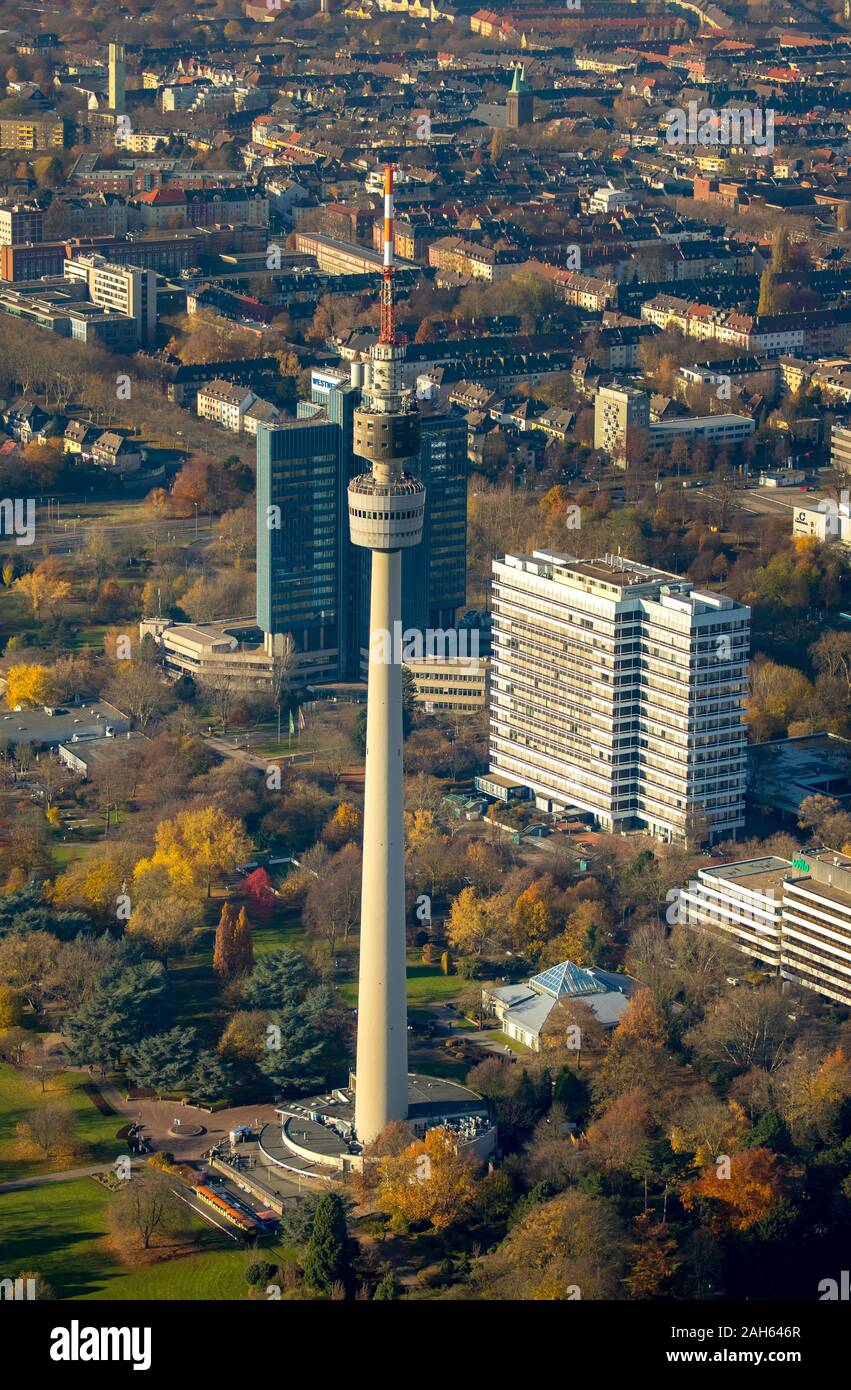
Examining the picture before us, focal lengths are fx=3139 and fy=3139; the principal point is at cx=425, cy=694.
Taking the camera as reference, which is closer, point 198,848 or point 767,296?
point 198,848

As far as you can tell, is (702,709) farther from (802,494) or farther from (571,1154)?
(802,494)

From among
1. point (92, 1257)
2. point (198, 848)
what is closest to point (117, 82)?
point (198, 848)

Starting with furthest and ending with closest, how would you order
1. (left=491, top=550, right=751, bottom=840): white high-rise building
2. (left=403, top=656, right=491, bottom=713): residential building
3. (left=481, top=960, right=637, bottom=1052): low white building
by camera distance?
(left=403, top=656, right=491, bottom=713): residential building
(left=491, top=550, right=751, bottom=840): white high-rise building
(left=481, top=960, right=637, bottom=1052): low white building

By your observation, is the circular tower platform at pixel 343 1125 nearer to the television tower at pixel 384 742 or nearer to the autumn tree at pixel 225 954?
the television tower at pixel 384 742

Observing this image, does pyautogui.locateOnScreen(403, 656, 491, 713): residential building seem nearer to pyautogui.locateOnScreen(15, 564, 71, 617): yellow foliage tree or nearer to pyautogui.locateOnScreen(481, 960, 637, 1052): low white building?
pyautogui.locateOnScreen(15, 564, 71, 617): yellow foliage tree

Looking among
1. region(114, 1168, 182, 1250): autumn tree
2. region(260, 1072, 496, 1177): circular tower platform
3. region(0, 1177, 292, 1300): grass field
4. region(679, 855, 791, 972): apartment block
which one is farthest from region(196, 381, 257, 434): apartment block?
region(114, 1168, 182, 1250): autumn tree

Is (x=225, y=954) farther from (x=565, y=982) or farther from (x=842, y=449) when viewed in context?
(x=842, y=449)
